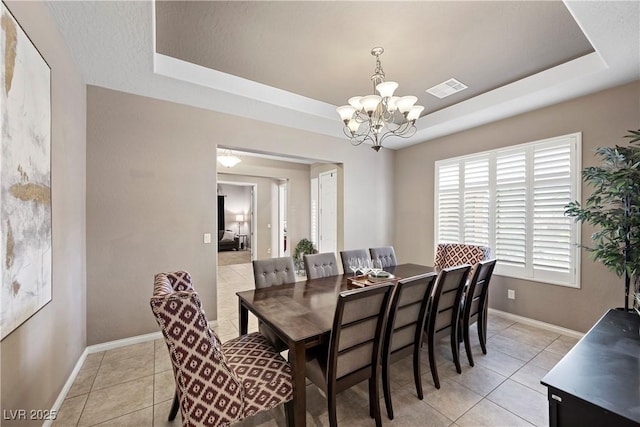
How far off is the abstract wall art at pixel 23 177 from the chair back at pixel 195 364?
675 mm

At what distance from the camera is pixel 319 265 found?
9.65 ft

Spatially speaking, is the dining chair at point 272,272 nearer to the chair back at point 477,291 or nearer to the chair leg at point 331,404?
the chair leg at point 331,404

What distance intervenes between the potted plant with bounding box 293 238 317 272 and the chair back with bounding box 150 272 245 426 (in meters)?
4.86

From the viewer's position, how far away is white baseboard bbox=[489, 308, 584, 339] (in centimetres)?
305

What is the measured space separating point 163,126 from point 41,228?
1.80 meters

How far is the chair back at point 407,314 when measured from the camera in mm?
1745

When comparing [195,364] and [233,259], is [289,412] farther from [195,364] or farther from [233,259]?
[233,259]

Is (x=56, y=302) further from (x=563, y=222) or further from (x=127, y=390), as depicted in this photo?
(x=563, y=222)

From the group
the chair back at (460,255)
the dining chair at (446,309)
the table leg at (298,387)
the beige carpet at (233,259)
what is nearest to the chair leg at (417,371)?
the dining chair at (446,309)

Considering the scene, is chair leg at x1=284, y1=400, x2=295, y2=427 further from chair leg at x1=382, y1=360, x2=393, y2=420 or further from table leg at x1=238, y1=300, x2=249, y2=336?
table leg at x1=238, y1=300, x2=249, y2=336

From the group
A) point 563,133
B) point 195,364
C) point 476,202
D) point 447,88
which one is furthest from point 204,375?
point 563,133

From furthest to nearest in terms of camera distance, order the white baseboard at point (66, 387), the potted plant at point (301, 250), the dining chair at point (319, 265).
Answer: the potted plant at point (301, 250)
the dining chair at point (319, 265)
the white baseboard at point (66, 387)

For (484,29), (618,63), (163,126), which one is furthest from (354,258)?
(618,63)

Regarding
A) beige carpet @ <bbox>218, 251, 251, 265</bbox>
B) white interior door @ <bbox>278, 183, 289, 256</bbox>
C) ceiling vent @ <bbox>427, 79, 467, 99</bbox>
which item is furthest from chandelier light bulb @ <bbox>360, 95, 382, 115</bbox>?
beige carpet @ <bbox>218, 251, 251, 265</bbox>
